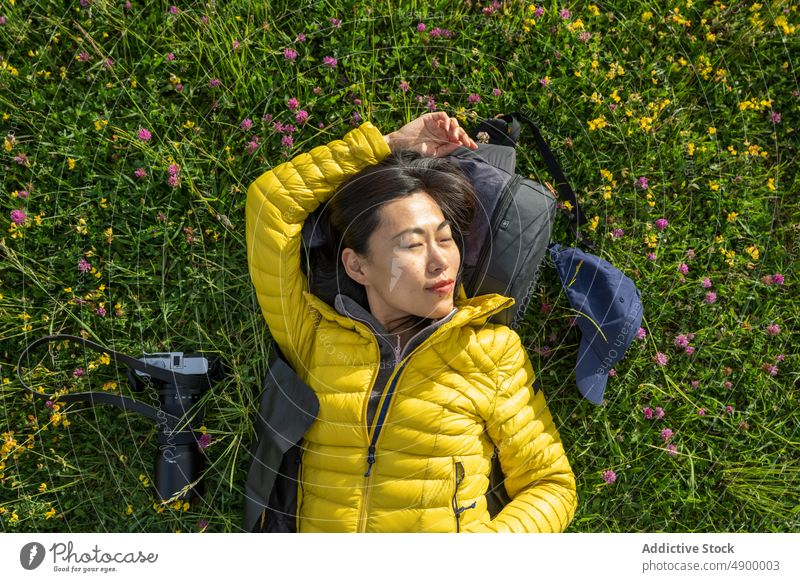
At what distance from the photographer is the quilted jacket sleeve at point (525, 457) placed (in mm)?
2723

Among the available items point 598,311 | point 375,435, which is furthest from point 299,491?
point 598,311

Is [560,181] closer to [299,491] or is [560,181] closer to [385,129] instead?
[385,129]

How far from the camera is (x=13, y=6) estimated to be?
3176 millimetres

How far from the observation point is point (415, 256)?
254 centimetres

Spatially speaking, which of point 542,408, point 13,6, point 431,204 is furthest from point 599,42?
point 13,6

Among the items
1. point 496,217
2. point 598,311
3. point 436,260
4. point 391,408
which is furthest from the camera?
point 598,311

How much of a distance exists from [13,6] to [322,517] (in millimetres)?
3269

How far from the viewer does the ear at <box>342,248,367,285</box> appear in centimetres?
271

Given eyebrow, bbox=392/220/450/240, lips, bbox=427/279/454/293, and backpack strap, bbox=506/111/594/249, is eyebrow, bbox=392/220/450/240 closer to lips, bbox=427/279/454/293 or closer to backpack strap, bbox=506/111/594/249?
lips, bbox=427/279/454/293

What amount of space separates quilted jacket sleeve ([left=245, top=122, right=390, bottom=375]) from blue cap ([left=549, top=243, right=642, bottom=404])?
48.8 inches

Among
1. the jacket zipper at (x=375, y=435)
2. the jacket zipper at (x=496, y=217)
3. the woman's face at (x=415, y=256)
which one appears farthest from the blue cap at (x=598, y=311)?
the jacket zipper at (x=375, y=435)

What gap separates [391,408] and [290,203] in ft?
3.58

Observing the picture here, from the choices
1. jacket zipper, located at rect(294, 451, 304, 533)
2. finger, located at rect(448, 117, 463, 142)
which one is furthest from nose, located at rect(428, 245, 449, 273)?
jacket zipper, located at rect(294, 451, 304, 533)
